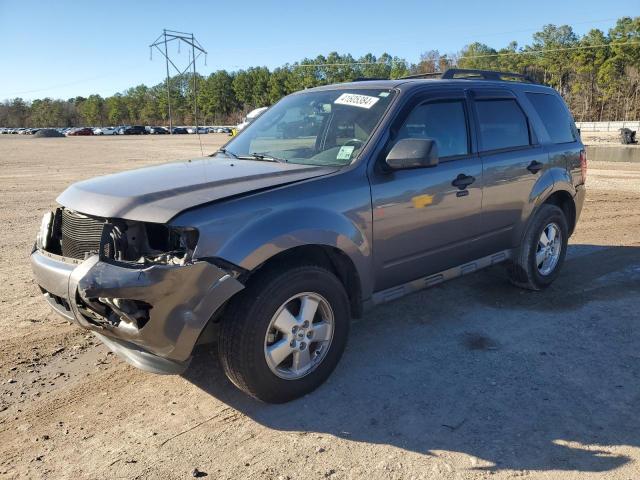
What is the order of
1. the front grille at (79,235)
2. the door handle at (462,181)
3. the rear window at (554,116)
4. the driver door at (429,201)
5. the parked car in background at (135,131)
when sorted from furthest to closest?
the parked car in background at (135,131)
the rear window at (554,116)
the door handle at (462,181)
the driver door at (429,201)
the front grille at (79,235)

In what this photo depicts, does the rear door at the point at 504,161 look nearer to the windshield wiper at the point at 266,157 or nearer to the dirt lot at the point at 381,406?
the dirt lot at the point at 381,406

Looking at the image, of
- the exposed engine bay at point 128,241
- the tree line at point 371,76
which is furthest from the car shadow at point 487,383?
the tree line at point 371,76

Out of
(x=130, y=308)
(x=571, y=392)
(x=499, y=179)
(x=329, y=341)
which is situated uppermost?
(x=499, y=179)

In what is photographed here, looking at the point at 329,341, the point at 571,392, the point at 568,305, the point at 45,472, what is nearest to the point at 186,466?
the point at 45,472

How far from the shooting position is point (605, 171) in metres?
16.9

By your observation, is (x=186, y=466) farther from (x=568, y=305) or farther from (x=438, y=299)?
(x=568, y=305)

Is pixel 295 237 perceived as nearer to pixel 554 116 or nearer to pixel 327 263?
pixel 327 263

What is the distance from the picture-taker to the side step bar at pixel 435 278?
155 inches

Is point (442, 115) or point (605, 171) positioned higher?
point (442, 115)

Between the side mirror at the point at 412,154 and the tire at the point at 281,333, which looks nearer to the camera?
the tire at the point at 281,333

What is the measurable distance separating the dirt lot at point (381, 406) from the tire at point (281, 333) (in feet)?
0.57

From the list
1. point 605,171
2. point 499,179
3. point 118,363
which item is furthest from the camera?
point 605,171

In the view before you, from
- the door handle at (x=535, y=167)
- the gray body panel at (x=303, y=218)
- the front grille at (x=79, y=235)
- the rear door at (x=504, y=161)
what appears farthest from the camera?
the door handle at (x=535, y=167)

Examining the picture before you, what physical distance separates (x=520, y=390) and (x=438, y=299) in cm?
181
